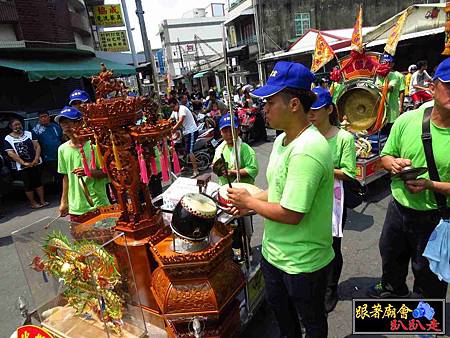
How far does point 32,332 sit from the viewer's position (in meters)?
1.87

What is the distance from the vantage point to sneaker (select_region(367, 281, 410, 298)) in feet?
8.58

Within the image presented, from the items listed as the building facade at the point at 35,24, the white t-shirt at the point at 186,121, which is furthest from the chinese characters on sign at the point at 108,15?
the white t-shirt at the point at 186,121

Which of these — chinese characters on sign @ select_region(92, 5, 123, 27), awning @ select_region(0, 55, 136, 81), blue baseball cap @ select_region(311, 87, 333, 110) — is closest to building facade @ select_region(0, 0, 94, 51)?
awning @ select_region(0, 55, 136, 81)

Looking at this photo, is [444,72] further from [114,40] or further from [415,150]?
[114,40]

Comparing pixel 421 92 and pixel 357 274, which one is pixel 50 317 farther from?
pixel 421 92

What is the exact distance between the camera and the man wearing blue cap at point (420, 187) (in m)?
1.90

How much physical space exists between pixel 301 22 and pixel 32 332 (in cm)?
2760

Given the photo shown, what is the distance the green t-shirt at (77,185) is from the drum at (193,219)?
1.46m

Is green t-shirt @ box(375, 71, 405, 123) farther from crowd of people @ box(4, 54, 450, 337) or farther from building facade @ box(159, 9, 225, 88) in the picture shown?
building facade @ box(159, 9, 225, 88)

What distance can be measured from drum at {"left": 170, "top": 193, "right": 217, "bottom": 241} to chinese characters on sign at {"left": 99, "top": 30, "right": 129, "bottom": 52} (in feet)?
49.1

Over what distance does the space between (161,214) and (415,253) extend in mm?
1856

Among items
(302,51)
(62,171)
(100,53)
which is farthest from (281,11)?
(62,171)

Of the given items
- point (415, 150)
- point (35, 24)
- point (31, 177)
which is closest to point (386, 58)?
point (415, 150)

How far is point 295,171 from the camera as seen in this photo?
1.50 meters
